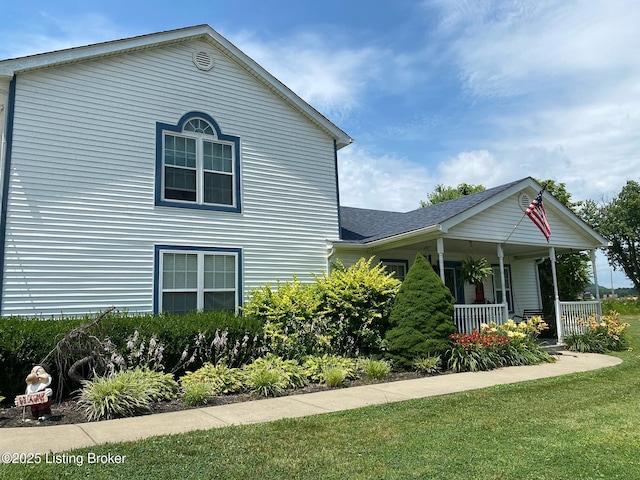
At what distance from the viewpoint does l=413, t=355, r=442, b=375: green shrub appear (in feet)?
31.4

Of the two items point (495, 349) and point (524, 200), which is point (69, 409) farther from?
point (524, 200)

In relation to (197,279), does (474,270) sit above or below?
above

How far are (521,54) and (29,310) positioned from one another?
11673 millimetres

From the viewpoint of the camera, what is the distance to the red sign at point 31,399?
5965 millimetres

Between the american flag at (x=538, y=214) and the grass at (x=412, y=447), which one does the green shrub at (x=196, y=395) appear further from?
the american flag at (x=538, y=214)

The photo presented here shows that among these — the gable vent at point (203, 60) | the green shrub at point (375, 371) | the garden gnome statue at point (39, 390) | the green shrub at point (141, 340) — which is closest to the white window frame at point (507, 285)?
the green shrub at point (375, 371)

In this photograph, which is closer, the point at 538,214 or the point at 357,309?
the point at 357,309

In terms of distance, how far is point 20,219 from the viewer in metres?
9.27

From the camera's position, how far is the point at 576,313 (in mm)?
14453

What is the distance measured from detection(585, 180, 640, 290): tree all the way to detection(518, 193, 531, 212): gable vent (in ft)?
161

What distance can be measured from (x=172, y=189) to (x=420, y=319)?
20.2 feet

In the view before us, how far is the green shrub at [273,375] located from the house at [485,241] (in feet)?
14.8

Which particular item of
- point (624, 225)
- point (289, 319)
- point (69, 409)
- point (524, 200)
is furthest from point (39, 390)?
point (624, 225)

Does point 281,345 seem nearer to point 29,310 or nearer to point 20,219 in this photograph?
point 29,310
